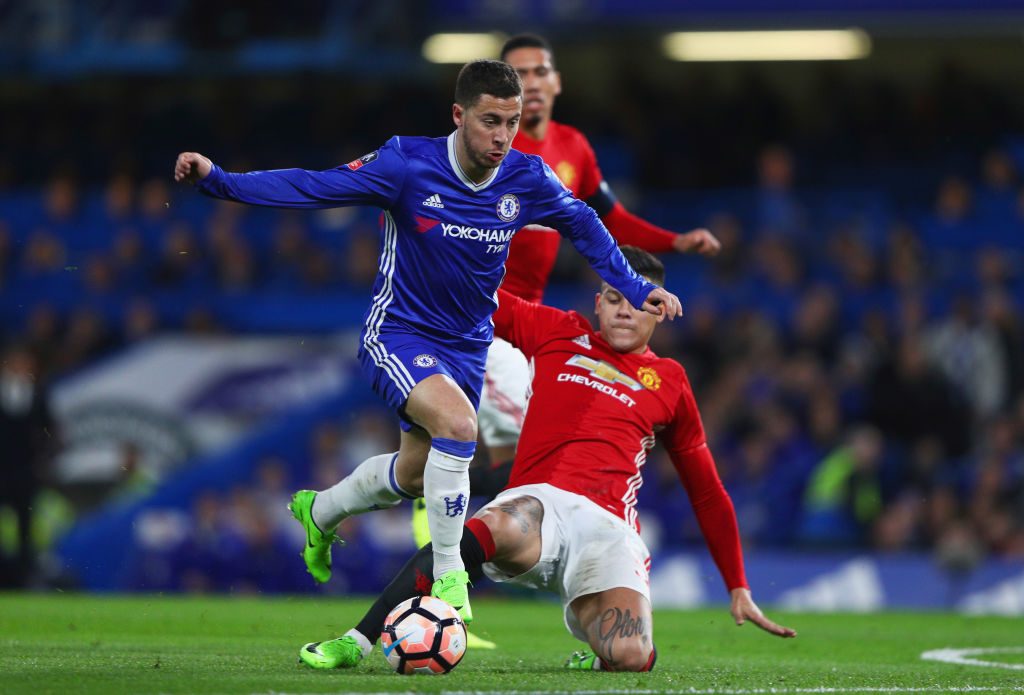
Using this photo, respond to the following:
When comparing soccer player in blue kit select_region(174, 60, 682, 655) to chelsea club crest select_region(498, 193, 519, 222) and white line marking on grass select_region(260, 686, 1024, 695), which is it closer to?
chelsea club crest select_region(498, 193, 519, 222)

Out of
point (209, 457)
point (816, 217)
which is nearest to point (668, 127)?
point (816, 217)

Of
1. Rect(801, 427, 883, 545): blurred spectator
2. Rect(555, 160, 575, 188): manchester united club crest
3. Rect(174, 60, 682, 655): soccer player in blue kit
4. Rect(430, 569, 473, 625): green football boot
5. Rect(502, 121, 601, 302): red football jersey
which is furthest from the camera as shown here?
Rect(801, 427, 883, 545): blurred spectator

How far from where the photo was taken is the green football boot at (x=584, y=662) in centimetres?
620

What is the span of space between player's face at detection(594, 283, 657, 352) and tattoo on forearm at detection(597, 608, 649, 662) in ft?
3.78

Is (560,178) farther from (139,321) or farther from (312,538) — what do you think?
(139,321)

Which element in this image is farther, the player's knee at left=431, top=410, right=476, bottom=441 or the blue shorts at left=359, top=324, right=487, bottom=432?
the blue shorts at left=359, top=324, right=487, bottom=432

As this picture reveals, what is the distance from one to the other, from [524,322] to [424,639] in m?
1.72

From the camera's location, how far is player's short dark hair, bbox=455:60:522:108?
595 cm

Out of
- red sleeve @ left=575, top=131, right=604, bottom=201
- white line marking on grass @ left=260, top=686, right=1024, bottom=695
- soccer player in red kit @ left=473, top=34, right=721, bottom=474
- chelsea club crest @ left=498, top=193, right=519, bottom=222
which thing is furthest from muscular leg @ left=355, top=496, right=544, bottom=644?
red sleeve @ left=575, top=131, right=604, bottom=201

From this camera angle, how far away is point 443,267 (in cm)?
612

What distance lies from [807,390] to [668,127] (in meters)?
5.65

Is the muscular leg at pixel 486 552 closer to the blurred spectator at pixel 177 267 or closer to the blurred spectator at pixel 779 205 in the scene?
the blurred spectator at pixel 779 205

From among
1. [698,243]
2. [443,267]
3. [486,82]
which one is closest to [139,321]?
[698,243]

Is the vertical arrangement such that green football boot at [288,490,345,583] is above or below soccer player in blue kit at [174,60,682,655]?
below
